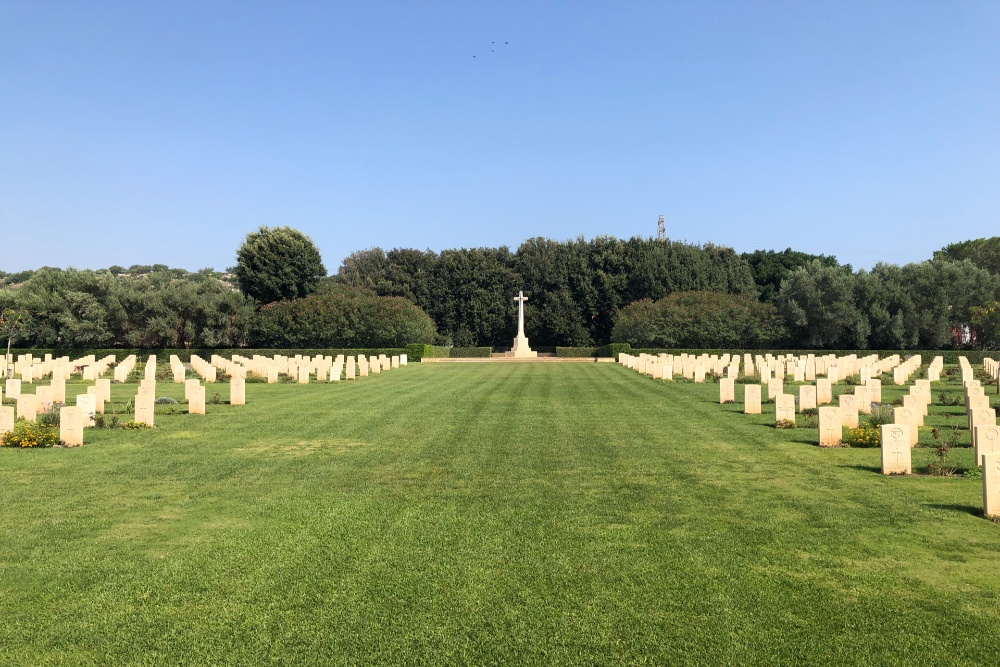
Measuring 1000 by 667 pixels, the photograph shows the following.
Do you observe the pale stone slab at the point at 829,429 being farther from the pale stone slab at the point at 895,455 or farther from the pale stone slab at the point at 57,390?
the pale stone slab at the point at 57,390

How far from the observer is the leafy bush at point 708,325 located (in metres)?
54.8

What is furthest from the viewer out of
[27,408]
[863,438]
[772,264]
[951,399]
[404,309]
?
[772,264]

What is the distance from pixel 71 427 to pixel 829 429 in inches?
501

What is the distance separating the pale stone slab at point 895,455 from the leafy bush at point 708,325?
1781 inches

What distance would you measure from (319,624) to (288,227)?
64.8 metres

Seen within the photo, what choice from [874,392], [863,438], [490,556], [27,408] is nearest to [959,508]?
[863,438]

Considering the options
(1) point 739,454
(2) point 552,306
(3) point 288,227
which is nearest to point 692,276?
(2) point 552,306

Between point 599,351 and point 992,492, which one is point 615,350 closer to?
point 599,351

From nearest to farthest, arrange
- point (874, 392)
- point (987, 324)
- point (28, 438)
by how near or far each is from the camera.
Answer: point (28, 438), point (874, 392), point (987, 324)

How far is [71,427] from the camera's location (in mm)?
12523

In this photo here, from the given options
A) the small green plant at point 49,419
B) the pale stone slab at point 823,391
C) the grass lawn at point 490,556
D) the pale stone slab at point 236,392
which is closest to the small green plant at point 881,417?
the pale stone slab at point 823,391

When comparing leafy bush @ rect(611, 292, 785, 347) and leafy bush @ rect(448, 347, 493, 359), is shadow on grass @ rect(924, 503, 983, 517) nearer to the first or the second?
leafy bush @ rect(611, 292, 785, 347)

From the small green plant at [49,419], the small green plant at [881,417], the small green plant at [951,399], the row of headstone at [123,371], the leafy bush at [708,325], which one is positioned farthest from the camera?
the leafy bush at [708,325]

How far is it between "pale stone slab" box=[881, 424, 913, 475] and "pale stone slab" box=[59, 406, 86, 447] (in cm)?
1246
